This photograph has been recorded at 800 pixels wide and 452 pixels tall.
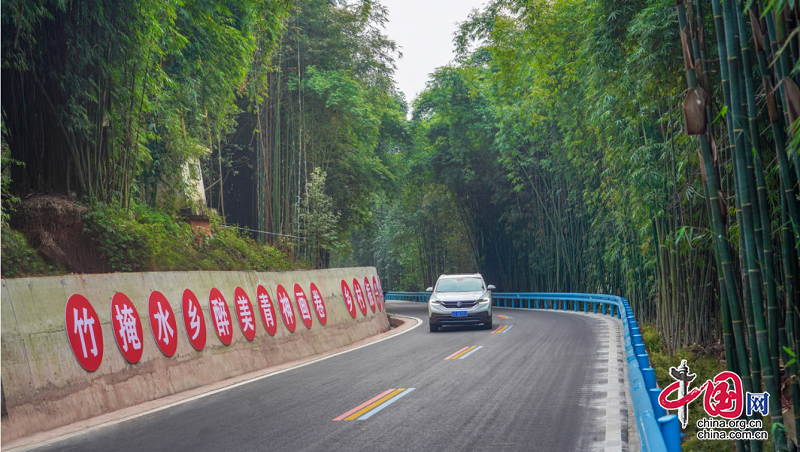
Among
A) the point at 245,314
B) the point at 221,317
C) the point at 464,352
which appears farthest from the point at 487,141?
the point at 221,317

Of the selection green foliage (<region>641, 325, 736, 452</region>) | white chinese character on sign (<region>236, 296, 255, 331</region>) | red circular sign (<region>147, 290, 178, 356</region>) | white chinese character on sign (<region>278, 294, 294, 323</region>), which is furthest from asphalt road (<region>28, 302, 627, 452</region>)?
white chinese character on sign (<region>278, 294, 294, 323</region>)

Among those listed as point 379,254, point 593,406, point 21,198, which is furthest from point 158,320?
point 379,254

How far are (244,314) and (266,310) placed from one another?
2.94 ft

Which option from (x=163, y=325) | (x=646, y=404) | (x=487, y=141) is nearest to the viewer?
(x=646, y=404)

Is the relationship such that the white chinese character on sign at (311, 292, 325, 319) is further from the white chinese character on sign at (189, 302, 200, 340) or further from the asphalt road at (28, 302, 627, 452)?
the white chinese character on sign at (189, 302, 200, 340)

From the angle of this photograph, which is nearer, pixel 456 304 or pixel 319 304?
pixel 319 304

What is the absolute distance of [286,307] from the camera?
13.6 m

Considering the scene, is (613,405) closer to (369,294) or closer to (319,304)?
(319,304)

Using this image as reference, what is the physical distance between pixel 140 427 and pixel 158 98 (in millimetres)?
8658

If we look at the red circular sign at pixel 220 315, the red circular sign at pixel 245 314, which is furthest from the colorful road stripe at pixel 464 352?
the red circular sign at pixel 220 315

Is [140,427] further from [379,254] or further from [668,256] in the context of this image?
[379,254]

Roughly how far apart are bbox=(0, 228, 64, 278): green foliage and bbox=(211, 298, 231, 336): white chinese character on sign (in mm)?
2539

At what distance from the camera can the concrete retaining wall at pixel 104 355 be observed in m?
6.88

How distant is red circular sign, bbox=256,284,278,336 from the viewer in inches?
493
